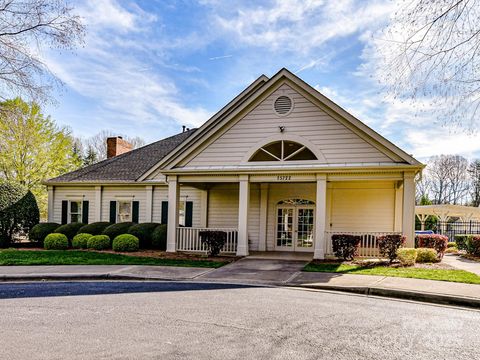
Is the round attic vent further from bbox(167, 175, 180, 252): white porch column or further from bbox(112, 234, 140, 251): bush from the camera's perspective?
bbox(112, 234, 140, 251): bush

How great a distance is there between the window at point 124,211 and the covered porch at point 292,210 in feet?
15.1

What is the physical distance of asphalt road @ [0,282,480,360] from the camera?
4.66 m

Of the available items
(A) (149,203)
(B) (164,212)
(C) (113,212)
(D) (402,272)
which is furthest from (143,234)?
(D) (402,272)

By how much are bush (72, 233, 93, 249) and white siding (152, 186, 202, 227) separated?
345cm

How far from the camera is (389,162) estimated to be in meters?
13.1

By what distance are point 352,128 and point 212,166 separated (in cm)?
558

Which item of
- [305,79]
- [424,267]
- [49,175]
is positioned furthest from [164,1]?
[49,175]

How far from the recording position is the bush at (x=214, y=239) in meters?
14.2

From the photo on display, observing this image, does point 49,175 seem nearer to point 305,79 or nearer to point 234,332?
point 305,79

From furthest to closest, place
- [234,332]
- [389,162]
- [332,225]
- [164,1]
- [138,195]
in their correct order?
[138,195] → [332,225] → [389,162] → [164,1] → [234,332]

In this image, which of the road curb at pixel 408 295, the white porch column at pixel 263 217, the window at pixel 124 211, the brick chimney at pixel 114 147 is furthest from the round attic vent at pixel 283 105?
the brick chimney at pixel 114 147

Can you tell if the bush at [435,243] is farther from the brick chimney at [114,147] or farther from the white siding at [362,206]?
the brick chimney at [114,147]

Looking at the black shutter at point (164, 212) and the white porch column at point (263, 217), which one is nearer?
the white porch column at point (263, 217)

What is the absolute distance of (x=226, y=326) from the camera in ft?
18.7
